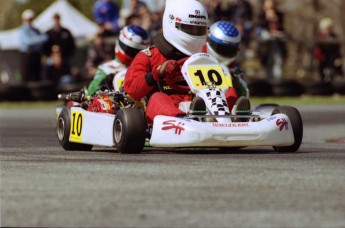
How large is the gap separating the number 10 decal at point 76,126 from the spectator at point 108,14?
12.0 m

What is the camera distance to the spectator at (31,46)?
23328 mm

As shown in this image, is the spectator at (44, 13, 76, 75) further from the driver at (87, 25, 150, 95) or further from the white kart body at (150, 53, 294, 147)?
the white kart body at (150, 53, 294, 147)

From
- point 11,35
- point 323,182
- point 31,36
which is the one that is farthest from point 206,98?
point 11,35

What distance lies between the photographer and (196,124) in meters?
9.62

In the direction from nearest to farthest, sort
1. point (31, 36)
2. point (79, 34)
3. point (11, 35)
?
point (31, 36) → point (79, 34) → point (11, 35)

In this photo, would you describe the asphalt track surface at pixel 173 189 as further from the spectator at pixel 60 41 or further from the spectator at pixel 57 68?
the spectator at pixel 57 68

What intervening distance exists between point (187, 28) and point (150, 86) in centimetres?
67

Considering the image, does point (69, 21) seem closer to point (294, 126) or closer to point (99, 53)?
point (99, 53)

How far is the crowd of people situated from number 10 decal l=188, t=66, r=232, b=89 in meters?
11.4

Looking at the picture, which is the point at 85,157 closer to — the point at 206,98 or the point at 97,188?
the point at 206,98

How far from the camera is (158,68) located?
10461mm

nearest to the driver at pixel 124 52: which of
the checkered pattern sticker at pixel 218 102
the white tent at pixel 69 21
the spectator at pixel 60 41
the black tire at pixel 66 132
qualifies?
the black tire at pixel 66 132

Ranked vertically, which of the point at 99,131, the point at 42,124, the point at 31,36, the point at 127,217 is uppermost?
the point at 127,217

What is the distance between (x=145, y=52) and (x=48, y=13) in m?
23.3
